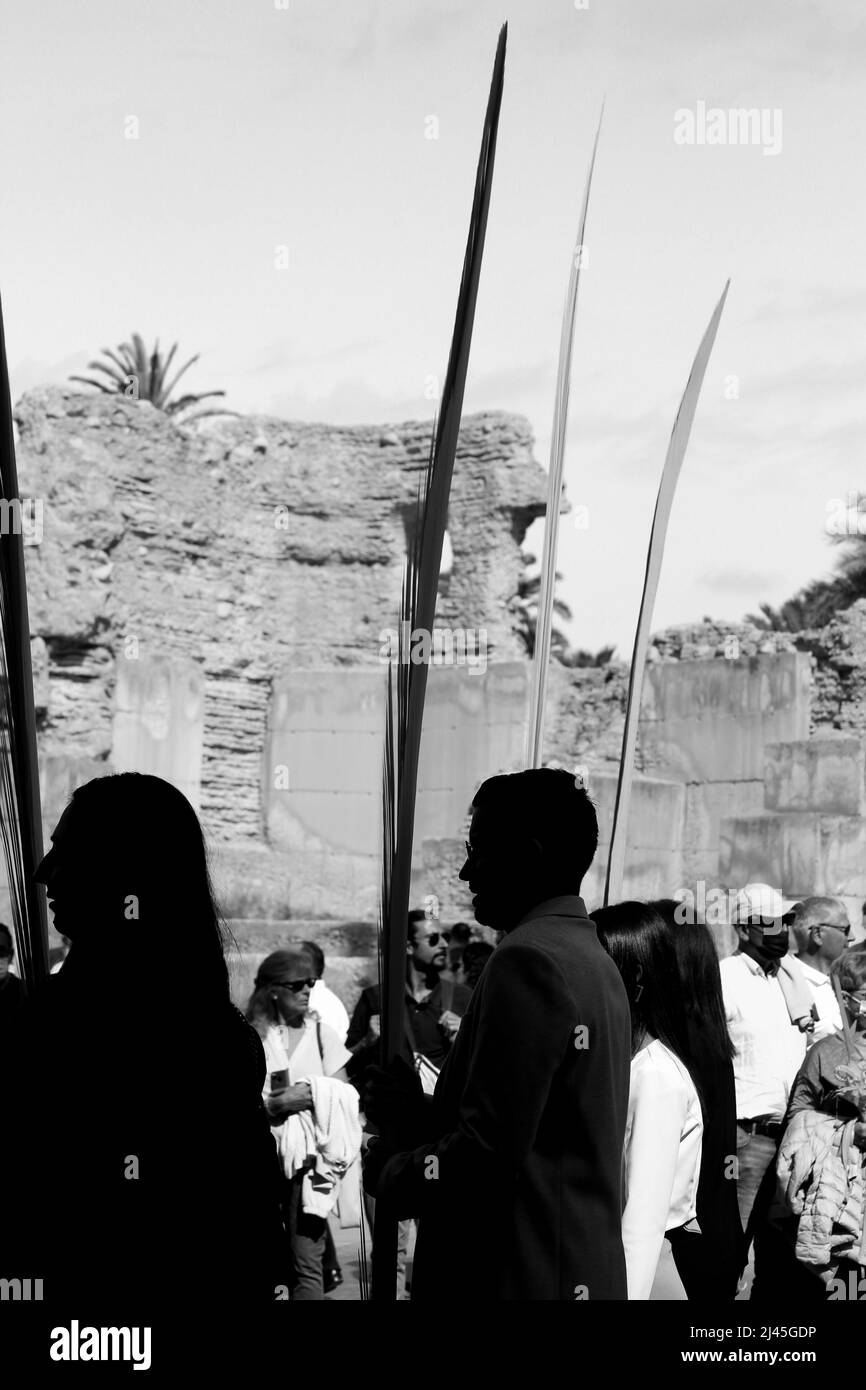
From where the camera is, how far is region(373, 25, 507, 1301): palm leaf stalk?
9.57 feet

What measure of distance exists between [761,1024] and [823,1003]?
43 cm

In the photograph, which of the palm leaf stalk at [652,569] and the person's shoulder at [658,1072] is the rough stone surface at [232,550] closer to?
the palm leaf stalk at [652,569]

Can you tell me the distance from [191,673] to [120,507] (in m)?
3.47

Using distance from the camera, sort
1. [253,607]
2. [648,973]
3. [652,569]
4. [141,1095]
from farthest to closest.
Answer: [253,607]
[652,569]
[648,973]
[141,1095]

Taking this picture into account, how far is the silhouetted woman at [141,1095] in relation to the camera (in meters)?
2.01

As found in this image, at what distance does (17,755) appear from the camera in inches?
108

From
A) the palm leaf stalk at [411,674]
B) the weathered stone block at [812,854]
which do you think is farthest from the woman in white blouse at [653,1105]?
the weathered stone block at [812,854]

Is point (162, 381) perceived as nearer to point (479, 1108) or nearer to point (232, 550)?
point (232, 550)

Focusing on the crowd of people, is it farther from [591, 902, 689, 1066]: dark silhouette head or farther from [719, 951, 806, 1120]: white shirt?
[719, 951, 806, 1120]: white shirt

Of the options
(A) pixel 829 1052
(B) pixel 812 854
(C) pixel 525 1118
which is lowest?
(B) pixel 812 854

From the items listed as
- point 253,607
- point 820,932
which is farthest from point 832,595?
point 820,932

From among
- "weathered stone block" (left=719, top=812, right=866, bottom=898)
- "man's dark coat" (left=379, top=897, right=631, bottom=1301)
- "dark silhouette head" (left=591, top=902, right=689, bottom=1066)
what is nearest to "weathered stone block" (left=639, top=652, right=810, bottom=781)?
"weathered stone block" (left=719, top=812, right=866, bottom=898)

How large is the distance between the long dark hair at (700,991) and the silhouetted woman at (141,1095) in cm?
164

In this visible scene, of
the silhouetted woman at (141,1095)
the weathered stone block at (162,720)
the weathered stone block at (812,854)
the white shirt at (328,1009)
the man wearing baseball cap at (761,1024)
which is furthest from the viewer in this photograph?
the weathered stone block at (162,720)
